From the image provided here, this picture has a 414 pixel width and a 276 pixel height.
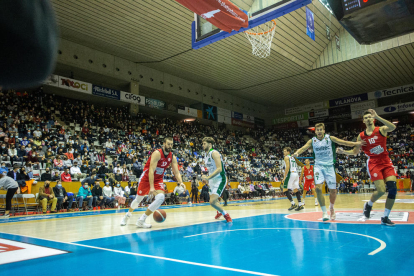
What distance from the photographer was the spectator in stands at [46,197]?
36.8 feet

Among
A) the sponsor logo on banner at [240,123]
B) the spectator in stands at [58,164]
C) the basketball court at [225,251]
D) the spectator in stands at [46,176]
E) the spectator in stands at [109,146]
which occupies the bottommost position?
the basketball court at [225,251]

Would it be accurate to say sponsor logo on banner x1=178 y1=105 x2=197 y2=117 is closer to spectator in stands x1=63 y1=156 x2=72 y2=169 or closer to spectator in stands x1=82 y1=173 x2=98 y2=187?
spectator in stands x1=63 y1=156 x2=72 y2=169

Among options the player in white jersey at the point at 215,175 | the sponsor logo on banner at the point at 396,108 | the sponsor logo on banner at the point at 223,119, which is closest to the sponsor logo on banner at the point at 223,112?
the sponsor logo on banner at the point at 223,119

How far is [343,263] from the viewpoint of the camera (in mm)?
2990

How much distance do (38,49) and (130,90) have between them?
936 inches

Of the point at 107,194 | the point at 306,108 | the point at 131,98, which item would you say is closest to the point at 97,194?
the point at 107,194

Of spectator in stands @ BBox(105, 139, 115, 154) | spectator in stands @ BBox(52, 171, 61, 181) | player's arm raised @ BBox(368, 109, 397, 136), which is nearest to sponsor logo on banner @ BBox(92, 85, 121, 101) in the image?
spectator in stands @ BBox(105, 139, 115, 154)

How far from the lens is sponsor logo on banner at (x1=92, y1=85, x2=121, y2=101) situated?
850 inches

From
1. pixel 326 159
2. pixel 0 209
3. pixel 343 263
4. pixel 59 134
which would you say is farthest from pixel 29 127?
pixel 343 263

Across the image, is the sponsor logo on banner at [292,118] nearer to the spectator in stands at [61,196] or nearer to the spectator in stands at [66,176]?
the spectator in stands at [66,176]

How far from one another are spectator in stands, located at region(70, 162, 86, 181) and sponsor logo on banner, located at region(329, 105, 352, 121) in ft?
93.8

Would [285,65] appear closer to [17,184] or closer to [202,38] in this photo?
[202,38]

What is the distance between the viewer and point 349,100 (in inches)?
1294

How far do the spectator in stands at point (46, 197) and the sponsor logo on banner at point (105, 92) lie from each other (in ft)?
37.2
